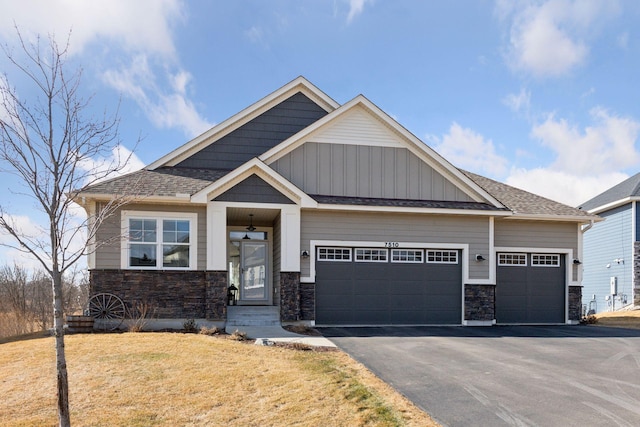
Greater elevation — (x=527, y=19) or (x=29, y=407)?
(x=527, y=19)

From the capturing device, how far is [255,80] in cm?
1655

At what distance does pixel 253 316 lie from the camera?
45.3 ft

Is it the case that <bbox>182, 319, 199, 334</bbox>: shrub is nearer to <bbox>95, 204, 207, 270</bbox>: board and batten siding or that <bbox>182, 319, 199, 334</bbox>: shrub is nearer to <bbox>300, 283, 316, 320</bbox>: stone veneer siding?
<bbox>95, 204, 207, 270</bbox>: board and batten siding

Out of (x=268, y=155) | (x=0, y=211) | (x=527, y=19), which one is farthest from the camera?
(x=268, y=155)

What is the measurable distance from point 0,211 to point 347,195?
10.5 metres

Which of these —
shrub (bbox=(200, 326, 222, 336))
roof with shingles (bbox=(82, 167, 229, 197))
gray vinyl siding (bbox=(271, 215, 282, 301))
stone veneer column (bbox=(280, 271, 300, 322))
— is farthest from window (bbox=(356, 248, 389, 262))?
roof with shingles (bbox=(82, 167, 229, 197))

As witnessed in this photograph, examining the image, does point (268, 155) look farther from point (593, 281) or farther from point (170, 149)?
point (593, 281)

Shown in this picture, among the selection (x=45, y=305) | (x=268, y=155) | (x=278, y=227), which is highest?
(x=268, y=155)

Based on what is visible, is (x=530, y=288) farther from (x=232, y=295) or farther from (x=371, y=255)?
(x=232, y=295)

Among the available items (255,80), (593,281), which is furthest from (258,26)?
(593,281)

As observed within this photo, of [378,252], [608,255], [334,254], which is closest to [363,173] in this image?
[378,252]

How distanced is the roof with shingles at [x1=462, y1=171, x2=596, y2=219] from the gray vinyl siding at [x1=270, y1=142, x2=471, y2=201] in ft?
6.80

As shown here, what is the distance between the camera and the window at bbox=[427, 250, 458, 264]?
14.9 meters

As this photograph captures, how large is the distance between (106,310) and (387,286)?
311 inches
